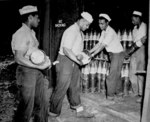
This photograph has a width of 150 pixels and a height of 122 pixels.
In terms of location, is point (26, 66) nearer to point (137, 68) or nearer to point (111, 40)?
point (111, 40)

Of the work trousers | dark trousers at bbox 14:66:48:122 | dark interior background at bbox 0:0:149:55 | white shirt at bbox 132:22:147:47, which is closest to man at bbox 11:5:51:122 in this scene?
dark trousers at bbox 14:66:48:122

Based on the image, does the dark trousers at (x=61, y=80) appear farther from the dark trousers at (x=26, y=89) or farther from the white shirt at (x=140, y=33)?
the white shirt at (x=140, y=33)

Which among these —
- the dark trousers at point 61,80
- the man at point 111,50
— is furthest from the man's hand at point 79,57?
the man at point 111,50

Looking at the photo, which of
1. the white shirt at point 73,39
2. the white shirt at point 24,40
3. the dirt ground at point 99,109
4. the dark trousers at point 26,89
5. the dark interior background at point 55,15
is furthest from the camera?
the dark interior background at point 55,15

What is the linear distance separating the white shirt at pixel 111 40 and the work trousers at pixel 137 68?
558mm

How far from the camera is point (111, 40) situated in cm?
613

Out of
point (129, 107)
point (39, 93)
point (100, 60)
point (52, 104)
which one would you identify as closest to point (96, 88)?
point (100, 60)

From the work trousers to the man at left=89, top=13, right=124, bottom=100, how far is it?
40 centimetres

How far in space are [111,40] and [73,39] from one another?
159 centimetres

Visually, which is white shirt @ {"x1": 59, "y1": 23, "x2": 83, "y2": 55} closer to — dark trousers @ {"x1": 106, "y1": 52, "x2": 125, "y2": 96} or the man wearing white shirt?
dark trousers @ {"x1": 106, "y1": 52, "x2": 125, "y2": 96}

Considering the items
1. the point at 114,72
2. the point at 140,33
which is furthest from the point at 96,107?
the point at 140,33

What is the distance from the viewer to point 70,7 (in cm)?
668

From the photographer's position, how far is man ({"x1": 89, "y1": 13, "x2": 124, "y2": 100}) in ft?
19.9

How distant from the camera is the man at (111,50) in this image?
6.08m
